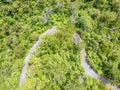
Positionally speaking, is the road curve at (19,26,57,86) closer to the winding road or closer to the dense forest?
the winding road

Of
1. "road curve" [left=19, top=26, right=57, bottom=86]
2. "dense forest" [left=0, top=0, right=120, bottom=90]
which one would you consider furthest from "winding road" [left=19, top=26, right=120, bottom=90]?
"dense forest" [left=0, top=0, right=120, bottom=90]

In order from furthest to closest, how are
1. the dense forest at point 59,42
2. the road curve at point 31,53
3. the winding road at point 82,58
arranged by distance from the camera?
the winding road at point 82,58
the dense forest at point 59,42
the road curve at point 31,53

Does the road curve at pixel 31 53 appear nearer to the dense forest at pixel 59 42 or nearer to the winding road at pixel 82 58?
the winding road at pixel 82 58

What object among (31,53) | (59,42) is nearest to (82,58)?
(59,42)

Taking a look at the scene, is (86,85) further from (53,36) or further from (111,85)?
(53,36)

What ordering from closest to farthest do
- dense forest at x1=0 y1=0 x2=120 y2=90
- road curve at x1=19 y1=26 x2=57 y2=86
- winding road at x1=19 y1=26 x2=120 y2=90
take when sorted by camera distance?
1. road curve at x1=19 y1=26 x2=57 y2=86
2. dense forest at x1=0 y1=0 x2=120 y2=90
3. winding road at x1=19 y1=26 x2=120 y2=90

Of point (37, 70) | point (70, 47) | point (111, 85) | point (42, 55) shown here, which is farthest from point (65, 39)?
point (111, 85)

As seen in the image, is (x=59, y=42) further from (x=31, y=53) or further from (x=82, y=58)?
(x=82, y=58)

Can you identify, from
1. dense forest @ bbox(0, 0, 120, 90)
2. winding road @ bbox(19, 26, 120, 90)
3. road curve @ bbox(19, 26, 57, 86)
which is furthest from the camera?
winding road @ bbox(19, 26, 120, 90)

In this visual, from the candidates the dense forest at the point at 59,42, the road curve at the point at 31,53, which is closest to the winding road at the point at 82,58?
the road curve at the point at 31,53
